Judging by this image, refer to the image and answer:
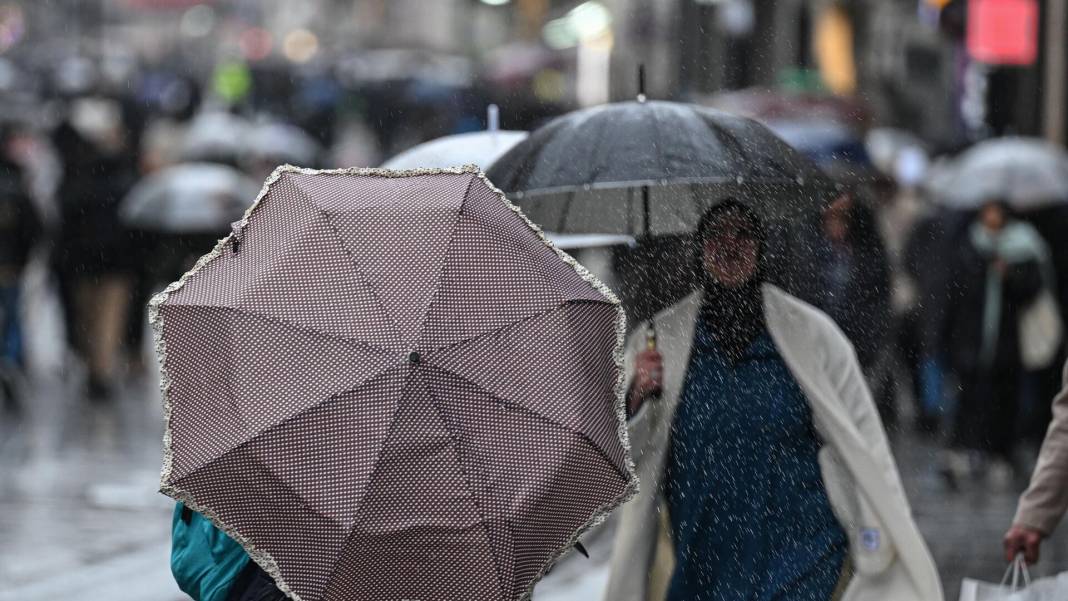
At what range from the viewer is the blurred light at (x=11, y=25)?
3403 inches

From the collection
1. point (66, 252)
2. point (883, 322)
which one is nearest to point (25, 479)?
point (66, 252)

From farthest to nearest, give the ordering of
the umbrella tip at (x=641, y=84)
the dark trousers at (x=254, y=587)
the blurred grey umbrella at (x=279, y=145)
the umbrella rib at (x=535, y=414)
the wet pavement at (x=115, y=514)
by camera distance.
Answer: the blurred grey umbrella at (x=279, y=145)
the wet pavement at (x=115, y=514)
the umbrella tip at (x=641, y=84)
the dark trousers at (x=254, y=587)
the umbrella rib at (x=535, y=414)

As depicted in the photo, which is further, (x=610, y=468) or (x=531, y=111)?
(x=531, y=111)

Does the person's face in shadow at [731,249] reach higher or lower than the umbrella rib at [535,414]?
lower

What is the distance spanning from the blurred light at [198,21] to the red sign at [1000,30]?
315 ft

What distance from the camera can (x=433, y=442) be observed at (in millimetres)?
4371

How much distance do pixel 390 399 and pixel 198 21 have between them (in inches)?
4578

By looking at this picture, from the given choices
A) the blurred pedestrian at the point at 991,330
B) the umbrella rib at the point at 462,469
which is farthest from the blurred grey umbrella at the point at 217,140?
the umbrella rib at the point at 462,469

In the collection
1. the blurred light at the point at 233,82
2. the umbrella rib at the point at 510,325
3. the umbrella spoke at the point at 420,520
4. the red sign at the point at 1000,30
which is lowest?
the blurred light at the point at 233,82

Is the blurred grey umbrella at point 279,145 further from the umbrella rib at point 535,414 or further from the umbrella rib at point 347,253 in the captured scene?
the umbrella rib at point 535,414

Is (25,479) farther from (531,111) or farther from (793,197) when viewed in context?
(531,111)

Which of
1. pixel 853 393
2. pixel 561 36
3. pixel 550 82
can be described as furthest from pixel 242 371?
pixel 561 36

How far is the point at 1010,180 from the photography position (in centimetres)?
1363

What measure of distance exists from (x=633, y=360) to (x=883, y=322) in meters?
8.50
